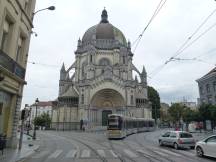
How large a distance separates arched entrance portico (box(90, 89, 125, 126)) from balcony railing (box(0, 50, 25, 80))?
115ft

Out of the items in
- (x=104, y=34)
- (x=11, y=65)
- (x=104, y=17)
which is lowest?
(x=11, y=65)

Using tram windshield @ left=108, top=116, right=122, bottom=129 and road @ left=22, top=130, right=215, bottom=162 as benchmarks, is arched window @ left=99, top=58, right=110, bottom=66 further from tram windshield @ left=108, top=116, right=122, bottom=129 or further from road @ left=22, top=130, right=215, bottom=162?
road @ left=22, top=130, right=215, bottom=162

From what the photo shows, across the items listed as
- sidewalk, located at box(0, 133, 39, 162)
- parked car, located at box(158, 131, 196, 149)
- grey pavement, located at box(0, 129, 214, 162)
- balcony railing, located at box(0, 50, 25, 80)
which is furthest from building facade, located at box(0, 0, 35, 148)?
parked car, located at box(158, 131, 196, 149)

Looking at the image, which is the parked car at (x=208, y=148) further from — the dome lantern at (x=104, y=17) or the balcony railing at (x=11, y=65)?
the dome lantern at (x=104, y=17)

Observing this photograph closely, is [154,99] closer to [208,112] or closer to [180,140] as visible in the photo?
[208,112]

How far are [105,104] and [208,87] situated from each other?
892 inches

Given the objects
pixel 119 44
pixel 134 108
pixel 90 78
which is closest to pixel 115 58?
pixel 119 44

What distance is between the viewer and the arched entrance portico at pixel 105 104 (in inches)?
2016

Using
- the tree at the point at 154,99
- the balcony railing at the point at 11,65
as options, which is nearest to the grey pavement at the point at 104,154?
the balcony railing at the point at 11,65

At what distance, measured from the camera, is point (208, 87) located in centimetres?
4288

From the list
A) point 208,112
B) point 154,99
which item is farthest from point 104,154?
point 154,99

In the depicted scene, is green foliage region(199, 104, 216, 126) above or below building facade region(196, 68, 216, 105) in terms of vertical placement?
below

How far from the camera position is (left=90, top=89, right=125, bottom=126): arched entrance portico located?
2016 inches

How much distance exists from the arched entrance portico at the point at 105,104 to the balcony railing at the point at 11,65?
35.0 meters
